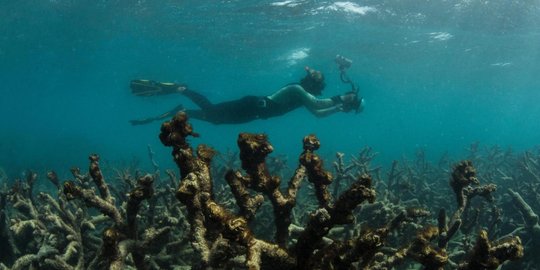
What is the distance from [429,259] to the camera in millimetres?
2506

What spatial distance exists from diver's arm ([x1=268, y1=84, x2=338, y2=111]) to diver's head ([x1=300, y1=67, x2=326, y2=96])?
518 millimetres

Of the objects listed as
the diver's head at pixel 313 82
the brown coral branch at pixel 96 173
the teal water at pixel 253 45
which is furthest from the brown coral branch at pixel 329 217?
the teal water at pixel 253 45

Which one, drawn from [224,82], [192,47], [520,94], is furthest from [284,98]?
[520,94]

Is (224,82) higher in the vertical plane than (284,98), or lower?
lower

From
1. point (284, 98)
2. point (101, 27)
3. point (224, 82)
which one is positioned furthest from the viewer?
point (224, 82)

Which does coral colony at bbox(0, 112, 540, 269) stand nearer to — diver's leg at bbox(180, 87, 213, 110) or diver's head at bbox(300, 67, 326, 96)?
diver's head at bbox(300, 67, 326, 96)

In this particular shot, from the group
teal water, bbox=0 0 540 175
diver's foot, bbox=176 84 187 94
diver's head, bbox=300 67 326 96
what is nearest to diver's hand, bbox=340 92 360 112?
diver's head, bbox=300 67 326 96

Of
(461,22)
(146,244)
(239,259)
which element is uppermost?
(239,259)

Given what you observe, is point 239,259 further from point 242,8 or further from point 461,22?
point 461,22

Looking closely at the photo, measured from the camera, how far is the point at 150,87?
11492mm

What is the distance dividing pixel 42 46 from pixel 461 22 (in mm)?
32401

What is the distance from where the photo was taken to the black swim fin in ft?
37.4

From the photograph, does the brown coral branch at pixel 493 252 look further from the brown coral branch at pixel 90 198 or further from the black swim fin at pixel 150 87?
the black swim fin at pixel 150 87

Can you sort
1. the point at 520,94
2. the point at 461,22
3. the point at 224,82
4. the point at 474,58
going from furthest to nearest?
the point at 520,94, the point at 224,82, the point at 474,58, the point at 461,22
